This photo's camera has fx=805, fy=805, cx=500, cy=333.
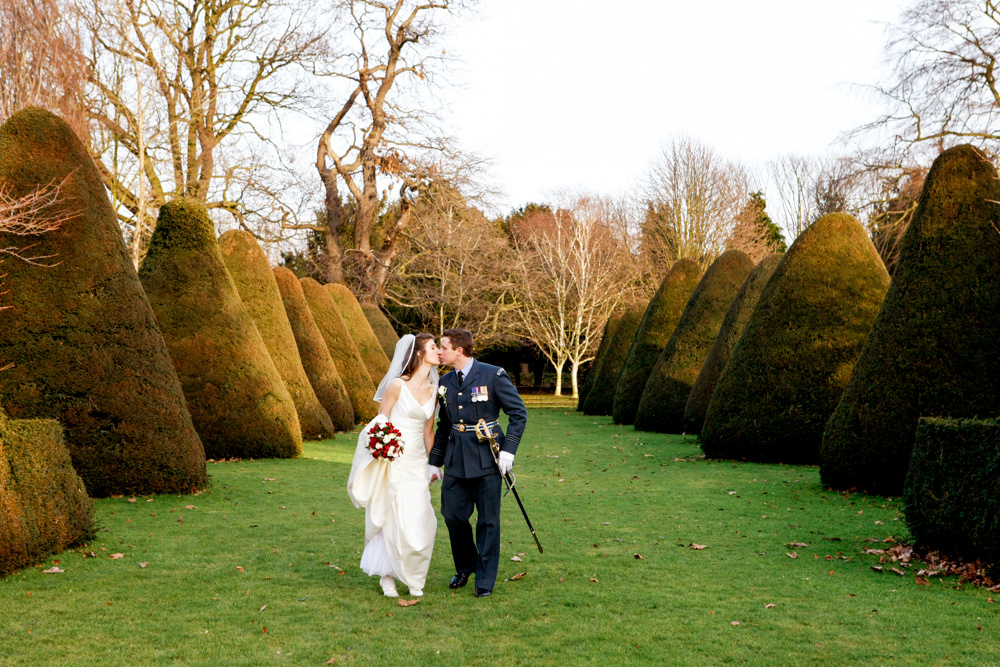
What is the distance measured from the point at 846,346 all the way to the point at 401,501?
955cm

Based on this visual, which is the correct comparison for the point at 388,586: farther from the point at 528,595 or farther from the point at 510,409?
the point at 510,409

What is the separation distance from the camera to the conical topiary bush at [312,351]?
18.5 meters

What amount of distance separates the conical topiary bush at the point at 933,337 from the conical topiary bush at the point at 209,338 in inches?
352

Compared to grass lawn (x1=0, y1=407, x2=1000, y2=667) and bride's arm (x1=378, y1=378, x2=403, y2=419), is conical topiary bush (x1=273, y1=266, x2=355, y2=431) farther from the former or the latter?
bride's arm (x1=378, y1=378, x2=403, y2=419)

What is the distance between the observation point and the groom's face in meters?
6.02

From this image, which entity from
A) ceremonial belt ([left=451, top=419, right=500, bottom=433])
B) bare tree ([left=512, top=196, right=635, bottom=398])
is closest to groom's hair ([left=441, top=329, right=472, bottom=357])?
ceremonial belt ([left=451, top=419, right=500, bottom=433])

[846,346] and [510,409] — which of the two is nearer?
[510,409]

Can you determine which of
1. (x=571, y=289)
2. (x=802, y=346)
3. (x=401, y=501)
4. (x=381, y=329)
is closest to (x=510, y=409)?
(x=401, y=501)

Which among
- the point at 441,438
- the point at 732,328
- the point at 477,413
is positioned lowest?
the point at 441,438

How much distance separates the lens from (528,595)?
230 inches

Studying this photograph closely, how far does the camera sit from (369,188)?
33938 mm

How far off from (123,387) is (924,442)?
856 centimetres

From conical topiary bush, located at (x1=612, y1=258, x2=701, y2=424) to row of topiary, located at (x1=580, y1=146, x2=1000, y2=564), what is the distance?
0.16ft

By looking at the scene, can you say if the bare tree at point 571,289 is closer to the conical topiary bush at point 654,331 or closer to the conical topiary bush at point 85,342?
the conical topiary bush at point 654,331
